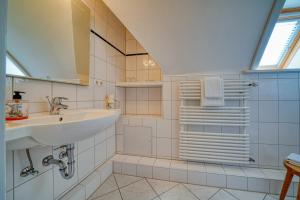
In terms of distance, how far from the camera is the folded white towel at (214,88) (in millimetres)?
1521

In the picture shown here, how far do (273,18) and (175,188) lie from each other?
5.56 feet

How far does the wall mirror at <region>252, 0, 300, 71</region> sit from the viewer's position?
4.50ft

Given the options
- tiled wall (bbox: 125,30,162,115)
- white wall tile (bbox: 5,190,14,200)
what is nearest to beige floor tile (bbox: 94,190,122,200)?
white wall tile (bbox: 5,190,14,200)

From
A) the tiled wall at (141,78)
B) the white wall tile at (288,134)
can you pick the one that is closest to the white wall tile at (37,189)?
the tiled wall at (141,78)

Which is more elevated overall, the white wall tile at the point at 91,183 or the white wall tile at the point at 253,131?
the white wall tile at the point at 253,131

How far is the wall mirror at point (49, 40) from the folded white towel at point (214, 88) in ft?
3.93

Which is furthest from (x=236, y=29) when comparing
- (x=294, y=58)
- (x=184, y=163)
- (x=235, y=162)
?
(x=184, y=163)

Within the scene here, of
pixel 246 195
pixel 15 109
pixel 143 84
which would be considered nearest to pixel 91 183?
pixel 15 109

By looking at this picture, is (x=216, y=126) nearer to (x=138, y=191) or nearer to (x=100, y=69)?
(x=138, y=191)

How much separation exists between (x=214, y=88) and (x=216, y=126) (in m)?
0.44

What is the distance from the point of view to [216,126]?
1.64 m

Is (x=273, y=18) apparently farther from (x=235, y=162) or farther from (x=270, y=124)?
(x=235, y=162)

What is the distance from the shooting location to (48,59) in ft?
3.42

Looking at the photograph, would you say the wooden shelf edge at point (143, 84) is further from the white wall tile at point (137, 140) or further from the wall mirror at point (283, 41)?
the wall mirror at point (283, 41)
